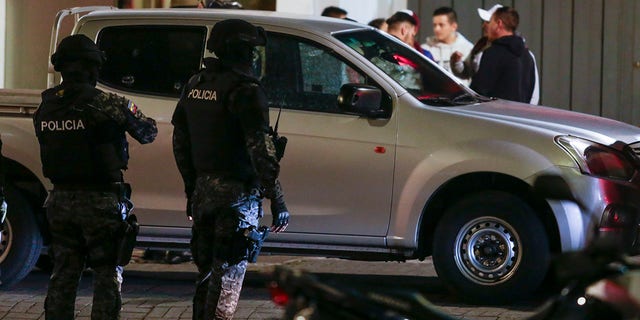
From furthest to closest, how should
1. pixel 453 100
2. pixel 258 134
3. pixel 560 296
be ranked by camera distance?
1. pixel 453 100
2. pixel 258 134
3. pixel 560 296

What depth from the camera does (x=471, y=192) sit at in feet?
28.7

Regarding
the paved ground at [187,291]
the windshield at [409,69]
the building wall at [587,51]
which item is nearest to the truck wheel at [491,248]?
the paved ground at [187,291]

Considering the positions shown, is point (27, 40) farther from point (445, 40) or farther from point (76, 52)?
point (76, 52)

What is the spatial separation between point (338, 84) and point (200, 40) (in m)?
0.95

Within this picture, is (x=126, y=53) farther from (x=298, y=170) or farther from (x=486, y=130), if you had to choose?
(x=486, y=130)

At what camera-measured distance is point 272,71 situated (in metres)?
9.05

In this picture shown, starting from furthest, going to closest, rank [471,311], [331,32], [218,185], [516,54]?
[516,54], [331,32], [471,311], [218,185]

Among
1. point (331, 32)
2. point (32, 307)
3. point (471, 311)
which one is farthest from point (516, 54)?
point (32, 307)

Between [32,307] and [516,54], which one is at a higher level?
[516,54]

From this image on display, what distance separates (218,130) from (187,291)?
8.44ft

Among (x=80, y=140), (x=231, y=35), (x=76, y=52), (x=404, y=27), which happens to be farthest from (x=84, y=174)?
(x=404, y=27)

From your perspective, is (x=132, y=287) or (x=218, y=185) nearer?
(x=218, y=185)

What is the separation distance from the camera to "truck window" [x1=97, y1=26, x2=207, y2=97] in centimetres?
918

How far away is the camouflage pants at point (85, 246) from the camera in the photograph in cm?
686
